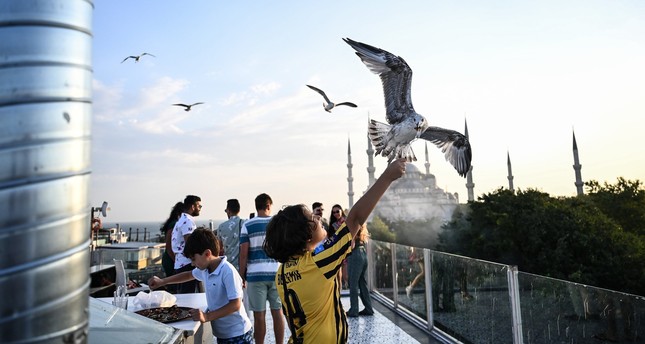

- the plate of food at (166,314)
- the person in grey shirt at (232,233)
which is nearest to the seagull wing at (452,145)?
the person in grey shirt at (232,233)

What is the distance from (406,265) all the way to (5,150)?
7048 millimetres

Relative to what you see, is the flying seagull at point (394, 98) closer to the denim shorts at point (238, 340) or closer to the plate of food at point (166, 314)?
the denim shorts at point (238, 340)

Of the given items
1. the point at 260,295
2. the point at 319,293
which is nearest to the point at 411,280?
the point at 260,295

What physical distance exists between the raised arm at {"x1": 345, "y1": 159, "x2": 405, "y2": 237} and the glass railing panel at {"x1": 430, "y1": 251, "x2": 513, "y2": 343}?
3.10m

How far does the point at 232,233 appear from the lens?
601 cm

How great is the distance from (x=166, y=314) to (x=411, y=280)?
4.96m

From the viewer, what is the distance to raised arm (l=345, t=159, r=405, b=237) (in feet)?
6.45

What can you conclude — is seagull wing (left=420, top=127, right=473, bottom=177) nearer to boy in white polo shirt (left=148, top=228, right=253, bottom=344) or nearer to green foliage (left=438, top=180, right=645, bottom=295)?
boy in white polo shirt (left=148, top=228, right=253, bottom=344)

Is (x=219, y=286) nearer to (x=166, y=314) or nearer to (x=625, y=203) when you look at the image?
(x=166, y=314)

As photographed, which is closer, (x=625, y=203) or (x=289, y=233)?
(x=289, y=233)

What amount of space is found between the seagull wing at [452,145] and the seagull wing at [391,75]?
756 mm

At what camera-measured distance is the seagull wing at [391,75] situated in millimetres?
6055

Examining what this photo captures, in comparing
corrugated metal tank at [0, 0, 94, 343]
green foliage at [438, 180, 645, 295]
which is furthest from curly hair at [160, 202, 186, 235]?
green foliage at [438, 180, 645, 295]

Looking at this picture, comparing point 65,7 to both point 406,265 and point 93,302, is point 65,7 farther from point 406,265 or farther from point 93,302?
point 406,265
